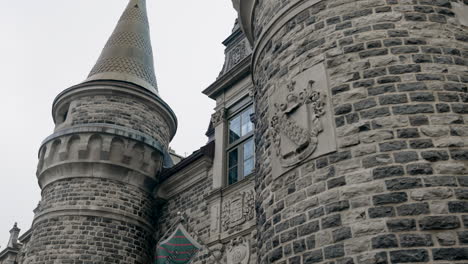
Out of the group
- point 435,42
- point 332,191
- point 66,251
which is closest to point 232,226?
point 66,251

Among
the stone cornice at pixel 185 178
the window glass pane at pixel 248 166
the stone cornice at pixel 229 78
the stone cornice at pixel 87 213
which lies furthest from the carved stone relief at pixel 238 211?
the stone cornice at pixel 87 213

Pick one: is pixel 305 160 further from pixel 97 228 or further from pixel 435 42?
pixel 97 228

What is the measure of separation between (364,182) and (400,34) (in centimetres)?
198

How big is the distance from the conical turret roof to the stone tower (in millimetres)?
71

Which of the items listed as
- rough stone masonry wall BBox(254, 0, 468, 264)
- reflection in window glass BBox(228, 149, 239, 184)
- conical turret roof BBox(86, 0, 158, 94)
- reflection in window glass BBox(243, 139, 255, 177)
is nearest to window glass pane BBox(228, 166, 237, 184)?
reflection in window glass BBox(228, 149, 239, 184)

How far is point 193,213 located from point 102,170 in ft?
9.88

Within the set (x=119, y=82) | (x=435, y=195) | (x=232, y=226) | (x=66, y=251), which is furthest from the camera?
(x=119, y=82)

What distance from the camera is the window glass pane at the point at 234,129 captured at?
11719 millimetres

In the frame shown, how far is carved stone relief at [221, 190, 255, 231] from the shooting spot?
996cm

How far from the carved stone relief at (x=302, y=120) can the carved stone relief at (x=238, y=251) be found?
4.00 meters

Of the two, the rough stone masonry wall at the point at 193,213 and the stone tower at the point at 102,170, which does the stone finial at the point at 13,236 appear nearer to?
the stone tower at the point at 102,170

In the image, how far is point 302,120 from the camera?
570cm

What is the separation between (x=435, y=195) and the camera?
4.61m

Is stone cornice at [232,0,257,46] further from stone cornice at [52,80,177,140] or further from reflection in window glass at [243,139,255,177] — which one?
stone cornice at [52,80,177,140]
